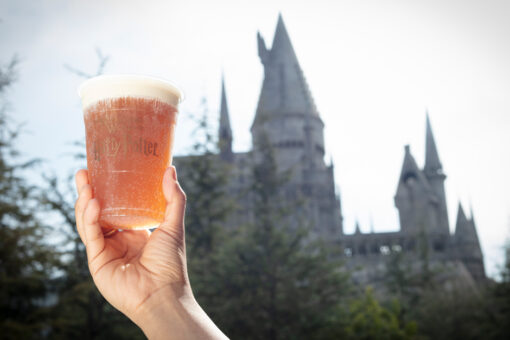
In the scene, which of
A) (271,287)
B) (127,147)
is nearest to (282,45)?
(271,287)

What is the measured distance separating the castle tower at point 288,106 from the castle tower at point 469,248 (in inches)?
501

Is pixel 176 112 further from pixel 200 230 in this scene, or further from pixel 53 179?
pixel 200 230

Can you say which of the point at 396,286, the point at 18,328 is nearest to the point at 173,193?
the point at 18,328

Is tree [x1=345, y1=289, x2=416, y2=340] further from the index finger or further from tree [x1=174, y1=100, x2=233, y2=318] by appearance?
the index finger

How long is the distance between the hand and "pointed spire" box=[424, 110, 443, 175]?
5037 centimetres

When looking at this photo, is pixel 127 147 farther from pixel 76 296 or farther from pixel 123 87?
pixel 76 296

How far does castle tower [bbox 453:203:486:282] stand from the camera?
44094 millimetres

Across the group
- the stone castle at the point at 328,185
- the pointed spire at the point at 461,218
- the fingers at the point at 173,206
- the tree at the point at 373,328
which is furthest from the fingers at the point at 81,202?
the pointed spire at the point at 461,218

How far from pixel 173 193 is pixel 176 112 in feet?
1.29

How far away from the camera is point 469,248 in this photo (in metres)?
44.2

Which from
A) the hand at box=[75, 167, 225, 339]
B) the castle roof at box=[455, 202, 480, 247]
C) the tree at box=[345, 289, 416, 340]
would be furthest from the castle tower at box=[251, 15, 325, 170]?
the hand at box=[75, 167, 225, 339]

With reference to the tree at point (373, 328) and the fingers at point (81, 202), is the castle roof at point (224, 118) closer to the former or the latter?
the tree at point (373, 328)

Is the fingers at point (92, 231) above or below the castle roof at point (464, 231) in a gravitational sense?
above

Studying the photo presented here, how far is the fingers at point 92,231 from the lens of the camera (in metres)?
1.93
